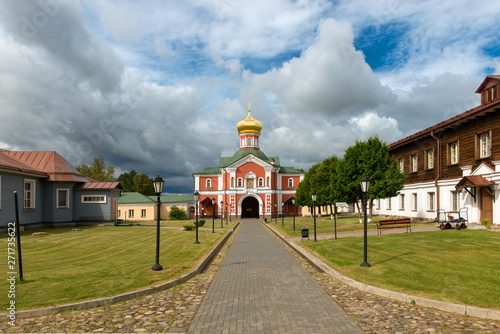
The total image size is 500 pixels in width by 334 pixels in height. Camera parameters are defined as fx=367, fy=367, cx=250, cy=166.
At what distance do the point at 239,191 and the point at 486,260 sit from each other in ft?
172

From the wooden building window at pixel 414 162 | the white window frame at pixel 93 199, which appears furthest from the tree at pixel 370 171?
the white window frame at pixel 93 199

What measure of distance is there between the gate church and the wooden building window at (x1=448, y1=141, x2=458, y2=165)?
36.4 metres

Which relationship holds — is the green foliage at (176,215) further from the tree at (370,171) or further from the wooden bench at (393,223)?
the wooden bench at (393,223)

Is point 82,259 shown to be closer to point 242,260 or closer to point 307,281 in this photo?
point 242,260

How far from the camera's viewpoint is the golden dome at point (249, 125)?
226 feet

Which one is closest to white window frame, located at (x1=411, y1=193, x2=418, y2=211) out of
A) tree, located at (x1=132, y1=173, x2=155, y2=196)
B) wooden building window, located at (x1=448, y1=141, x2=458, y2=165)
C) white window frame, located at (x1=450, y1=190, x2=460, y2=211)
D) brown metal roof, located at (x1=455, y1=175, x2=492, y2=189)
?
white window frame, located at (x1=450, y1=190, x2=460, y2=211)

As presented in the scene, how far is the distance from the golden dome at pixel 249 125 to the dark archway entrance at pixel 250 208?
43.1 ft

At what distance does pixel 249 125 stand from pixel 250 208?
50.9 feet

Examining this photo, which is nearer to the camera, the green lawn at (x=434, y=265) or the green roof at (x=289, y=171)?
the green lawn at (x=434, y=265)

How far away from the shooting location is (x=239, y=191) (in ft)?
209

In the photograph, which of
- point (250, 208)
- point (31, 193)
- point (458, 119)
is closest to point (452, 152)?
point (458, 119)

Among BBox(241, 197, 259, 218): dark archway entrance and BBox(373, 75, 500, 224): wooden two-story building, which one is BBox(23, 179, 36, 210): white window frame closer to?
BBox(373, 75, 500, 224): wooden two-story building

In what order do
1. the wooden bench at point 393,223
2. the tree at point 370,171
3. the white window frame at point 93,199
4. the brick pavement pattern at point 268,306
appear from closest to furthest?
the brick pavement pattern at point 268,306 → the wooden bench at point 393,223 → the tree at point 370,171 → the white window frame at point 93,199

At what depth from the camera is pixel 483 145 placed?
76.0 feet
